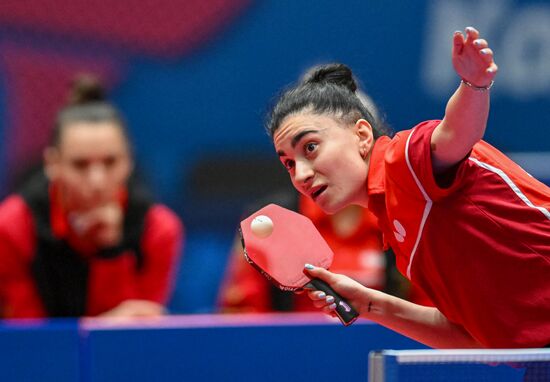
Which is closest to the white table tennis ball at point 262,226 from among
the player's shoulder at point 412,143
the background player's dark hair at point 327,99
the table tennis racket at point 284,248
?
the table tennis racket at point 284,248

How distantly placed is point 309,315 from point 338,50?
2.56 metres

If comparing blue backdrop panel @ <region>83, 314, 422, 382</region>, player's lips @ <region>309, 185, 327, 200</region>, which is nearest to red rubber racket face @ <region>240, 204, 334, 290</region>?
player's lips @ <region>309, 185, 327, 200</region>

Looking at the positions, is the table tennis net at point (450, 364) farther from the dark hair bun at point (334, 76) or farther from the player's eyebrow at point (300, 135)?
the dark hair bun at point (334, 76)

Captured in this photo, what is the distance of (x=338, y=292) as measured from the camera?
2.94m

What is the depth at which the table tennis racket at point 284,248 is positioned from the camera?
9.59ft

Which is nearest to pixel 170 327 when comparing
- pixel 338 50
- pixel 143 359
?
pixel 143 359

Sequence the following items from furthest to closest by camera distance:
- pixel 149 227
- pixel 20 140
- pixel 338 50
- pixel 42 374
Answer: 1. pixel 338 50
2. pixel 20 140
3. pixel 149 227
4. pixel 42 374

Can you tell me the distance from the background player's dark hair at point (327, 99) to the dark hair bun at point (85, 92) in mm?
1881

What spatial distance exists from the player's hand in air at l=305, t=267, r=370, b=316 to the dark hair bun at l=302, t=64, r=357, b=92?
0.55 metres

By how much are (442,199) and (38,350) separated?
6.26 ft

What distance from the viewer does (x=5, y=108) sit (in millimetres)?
5891

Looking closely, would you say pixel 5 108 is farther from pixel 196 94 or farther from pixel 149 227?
pixel 149 227

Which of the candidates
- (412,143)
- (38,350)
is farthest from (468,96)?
(38,350)

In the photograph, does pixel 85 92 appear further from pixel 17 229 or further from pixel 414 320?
pixel 414 320
